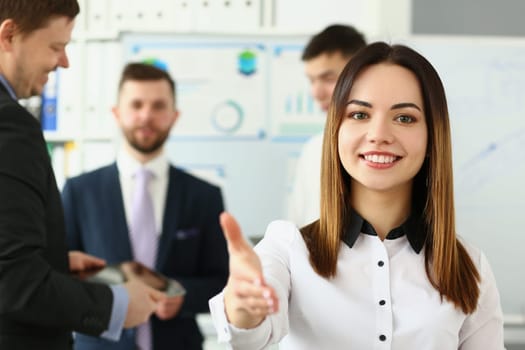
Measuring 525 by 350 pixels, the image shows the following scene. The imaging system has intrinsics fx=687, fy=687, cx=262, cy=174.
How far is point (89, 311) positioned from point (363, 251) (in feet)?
2.33

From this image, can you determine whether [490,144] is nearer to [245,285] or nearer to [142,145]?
[142,145]

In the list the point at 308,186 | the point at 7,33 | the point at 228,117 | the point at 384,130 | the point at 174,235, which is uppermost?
the point at 7,33

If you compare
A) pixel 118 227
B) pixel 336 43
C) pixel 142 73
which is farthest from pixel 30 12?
pixel 336 43

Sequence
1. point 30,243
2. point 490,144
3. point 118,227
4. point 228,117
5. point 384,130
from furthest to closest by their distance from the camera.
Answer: point 228,117
point 490,144
point 118,227
point 30,243
point 384,130

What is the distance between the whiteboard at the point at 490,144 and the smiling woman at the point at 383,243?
2116mm

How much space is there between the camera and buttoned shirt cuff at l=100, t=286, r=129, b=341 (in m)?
1.61

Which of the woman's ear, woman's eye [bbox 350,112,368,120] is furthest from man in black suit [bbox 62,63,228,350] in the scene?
woman's eye [bbox 350,112,368,120]

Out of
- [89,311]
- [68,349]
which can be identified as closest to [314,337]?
[89,311]

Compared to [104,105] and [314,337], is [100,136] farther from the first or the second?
[314,337]

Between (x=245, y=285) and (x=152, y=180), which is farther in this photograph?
(x=152, y=180)

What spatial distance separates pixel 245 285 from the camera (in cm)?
89

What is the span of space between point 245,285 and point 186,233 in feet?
5.49

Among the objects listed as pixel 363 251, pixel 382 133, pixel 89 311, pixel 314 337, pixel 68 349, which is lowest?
pixel 68 349

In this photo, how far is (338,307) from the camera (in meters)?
1.11
